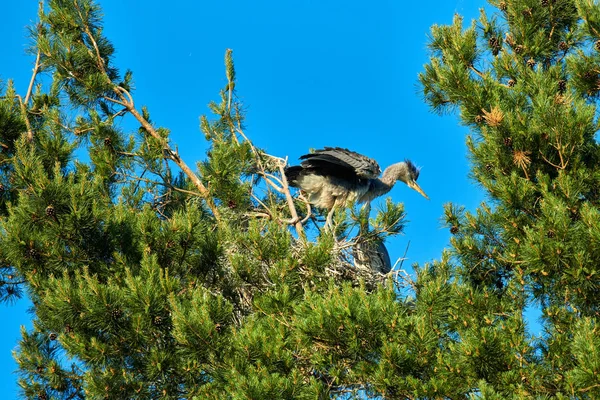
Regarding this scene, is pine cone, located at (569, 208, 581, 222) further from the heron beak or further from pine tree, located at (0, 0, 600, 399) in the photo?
the heron beak

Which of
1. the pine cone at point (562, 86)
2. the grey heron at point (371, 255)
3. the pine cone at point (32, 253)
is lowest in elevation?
the pine cone at point (32, 253)

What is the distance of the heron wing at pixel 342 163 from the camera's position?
948cm

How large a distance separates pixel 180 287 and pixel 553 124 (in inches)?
128

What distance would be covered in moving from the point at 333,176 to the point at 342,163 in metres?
0.29

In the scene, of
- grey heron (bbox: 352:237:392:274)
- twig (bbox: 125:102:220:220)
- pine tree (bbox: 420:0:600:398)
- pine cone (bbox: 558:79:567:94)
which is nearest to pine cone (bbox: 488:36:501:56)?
pine tree (bbox: 420:0:600:398)

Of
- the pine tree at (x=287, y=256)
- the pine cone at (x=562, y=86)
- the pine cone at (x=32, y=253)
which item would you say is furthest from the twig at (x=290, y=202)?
the pine cone at (x=562, y=86)

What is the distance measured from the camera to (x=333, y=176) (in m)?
9.85

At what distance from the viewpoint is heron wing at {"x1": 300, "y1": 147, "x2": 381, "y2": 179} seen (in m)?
9.48

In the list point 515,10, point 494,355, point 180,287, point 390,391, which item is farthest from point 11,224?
point 515,10

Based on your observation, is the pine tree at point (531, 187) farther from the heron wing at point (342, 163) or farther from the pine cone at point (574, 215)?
the heron wing at point (342, 163)

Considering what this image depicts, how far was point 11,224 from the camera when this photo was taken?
24.0 ft

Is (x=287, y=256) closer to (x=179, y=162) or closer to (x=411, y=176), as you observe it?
(x=179, y=162)

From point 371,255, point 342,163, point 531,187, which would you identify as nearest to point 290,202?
point 342,163

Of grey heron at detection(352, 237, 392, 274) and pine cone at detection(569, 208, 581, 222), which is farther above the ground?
grey heron at detection(352, 237, 392, 274)
